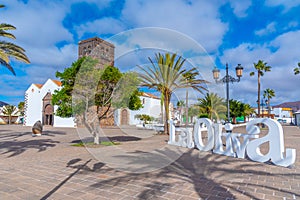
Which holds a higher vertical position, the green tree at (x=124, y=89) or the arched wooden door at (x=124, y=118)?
the green tree at (x=124, y=89)

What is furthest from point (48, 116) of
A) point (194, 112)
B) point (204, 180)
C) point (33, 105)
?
point (204, 180)

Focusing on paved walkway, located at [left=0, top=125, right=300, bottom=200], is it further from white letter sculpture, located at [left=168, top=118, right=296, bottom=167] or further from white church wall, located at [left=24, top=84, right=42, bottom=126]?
white church wall, located at [left=24, top=84, right=42, bottom=126]

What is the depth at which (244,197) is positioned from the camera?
3.56m

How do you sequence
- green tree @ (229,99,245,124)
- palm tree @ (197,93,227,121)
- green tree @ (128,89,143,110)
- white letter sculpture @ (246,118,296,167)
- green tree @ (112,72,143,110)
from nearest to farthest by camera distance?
white letter sculpture @ (246,118,296,167) < green tree @ (112,72,143,110) < green tree @ (128,89,143,110) < palm tree @ (197,93,227,121) < green tree @ (229,99,245,124)

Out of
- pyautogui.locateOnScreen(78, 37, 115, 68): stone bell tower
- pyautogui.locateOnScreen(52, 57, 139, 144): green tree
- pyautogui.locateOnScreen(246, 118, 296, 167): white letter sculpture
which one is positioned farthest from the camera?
pyautogui.locateOnScreen(52, 57, 139, 144): green tree

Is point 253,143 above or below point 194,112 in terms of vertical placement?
below

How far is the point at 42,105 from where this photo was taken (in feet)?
117

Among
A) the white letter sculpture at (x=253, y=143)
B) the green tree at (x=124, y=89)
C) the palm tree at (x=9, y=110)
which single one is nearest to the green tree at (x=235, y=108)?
the white letter sculpture at (x=253, y=143)

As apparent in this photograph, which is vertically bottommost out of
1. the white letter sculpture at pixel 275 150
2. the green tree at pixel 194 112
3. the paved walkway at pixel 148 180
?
the paved walkway at pixel 148 180

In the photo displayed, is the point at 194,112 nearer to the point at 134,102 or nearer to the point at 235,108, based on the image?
the point at 235,108

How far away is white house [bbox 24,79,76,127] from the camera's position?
33.6 m

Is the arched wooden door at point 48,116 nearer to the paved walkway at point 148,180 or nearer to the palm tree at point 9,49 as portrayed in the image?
the palm tree at point 9,49

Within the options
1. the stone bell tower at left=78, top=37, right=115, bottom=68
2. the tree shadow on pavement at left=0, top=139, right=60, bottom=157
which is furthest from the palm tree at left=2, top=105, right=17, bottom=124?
the stone bell tower at left=78, top=37, right=115, bottom=68

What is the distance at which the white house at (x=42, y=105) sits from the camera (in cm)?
3362
